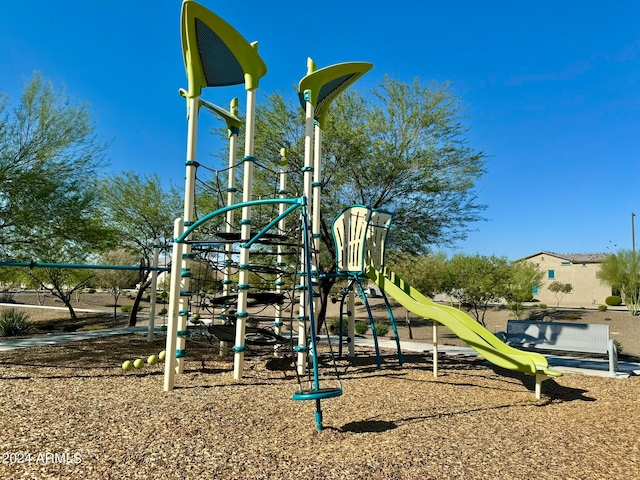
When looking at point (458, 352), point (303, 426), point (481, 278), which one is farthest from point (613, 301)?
point (303, 426)

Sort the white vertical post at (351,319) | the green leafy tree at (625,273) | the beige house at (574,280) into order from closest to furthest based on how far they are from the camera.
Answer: the white vertical post at (351,319) < the green leafy tree at (625,273) < the beige house at (574,280)

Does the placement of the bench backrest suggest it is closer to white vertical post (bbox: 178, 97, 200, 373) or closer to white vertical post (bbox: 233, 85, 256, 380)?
white vertical post (bbox: 233, 85, 256, 380)

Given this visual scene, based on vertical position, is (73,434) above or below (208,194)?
below

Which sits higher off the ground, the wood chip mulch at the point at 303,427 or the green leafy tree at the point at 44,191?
the green leafy tree at the point at 44,191

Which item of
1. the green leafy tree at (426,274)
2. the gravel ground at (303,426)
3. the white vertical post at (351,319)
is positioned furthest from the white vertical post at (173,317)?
the green leafy tree at (426,274)

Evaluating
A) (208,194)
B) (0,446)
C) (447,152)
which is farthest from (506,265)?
(0,446)

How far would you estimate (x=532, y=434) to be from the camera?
4.80m

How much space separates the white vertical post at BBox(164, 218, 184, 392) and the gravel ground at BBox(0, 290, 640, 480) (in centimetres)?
25

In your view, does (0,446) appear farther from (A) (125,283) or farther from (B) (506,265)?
(A) (125,283)

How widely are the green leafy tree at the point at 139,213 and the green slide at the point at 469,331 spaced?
11592 millimetres

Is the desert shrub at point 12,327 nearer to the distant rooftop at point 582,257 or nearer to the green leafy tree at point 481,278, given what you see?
the green leafy tree at point 481,278

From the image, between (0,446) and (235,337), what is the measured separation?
12.7ft

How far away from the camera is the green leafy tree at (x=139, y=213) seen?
1700 cm

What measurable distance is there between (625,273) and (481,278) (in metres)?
22.7
